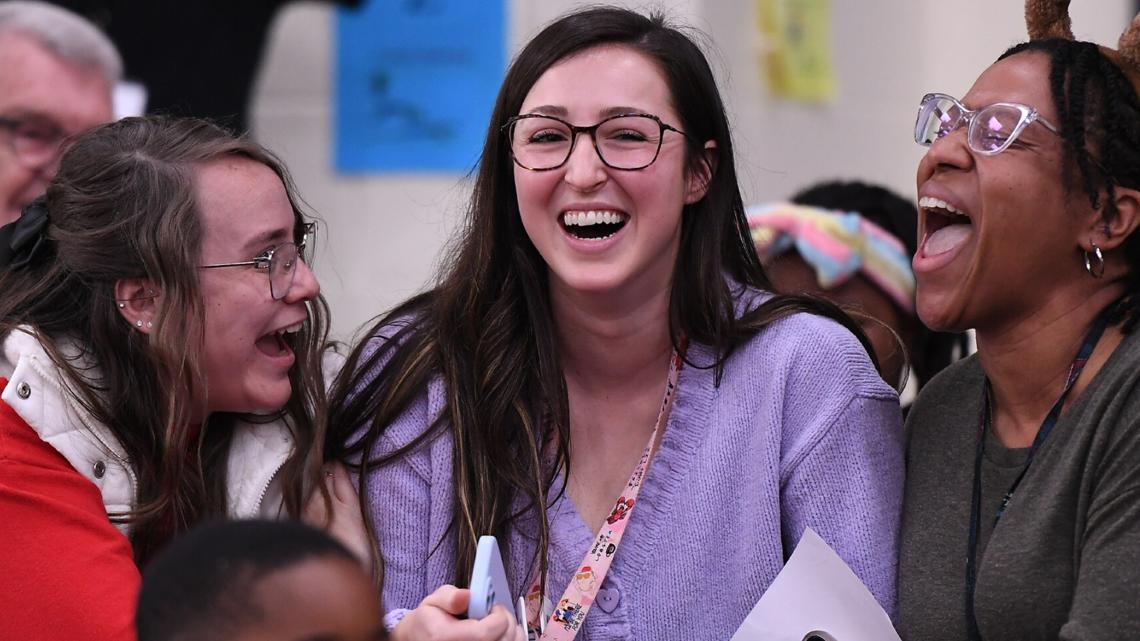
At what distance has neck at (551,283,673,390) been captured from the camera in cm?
271

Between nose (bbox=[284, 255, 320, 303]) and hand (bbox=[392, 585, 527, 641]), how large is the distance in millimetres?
715

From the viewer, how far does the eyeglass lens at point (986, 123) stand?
2.27 m

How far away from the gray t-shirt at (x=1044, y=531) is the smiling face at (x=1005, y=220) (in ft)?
0.53

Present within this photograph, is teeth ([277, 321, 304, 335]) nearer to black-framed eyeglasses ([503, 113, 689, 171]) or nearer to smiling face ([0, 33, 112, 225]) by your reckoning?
black-framed eyeglasses ([503, 113, 689, 171])

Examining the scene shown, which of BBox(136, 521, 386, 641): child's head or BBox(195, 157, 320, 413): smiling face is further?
BBox(195, 157, 320, 413): smiling face

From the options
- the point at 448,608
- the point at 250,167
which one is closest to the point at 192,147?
the point at 250,167

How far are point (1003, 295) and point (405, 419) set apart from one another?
1.03 meters

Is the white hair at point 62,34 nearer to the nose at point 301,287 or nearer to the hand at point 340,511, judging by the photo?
the nose at point 301,287

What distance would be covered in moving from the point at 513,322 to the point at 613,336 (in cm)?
19

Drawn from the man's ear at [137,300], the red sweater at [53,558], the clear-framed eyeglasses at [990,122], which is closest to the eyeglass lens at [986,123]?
the clear-framed eyeglasses at [990,122]

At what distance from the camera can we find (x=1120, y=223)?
2246 mm

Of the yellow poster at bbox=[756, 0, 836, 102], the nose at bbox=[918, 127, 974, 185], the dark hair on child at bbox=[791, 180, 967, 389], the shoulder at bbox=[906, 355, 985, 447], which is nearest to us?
the nose at bbox=[918, 127, 974, 185]

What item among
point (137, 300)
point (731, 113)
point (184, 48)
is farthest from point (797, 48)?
point (137, 300)

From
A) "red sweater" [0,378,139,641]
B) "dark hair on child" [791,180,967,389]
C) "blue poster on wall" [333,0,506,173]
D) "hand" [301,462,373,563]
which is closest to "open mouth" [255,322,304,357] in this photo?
"hand" [301,462,373,563]
